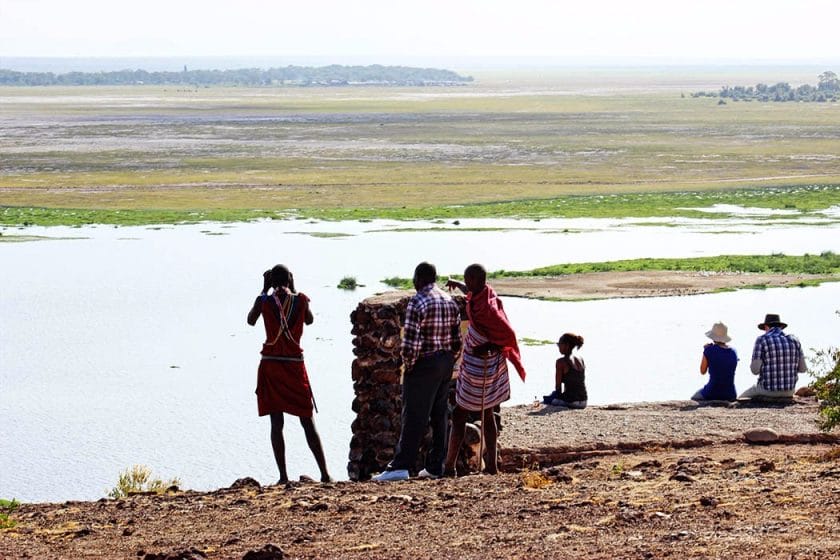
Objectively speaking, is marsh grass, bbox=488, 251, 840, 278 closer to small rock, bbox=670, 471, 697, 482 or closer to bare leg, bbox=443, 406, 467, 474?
bare leg, bbox=443, 406, 467, 474

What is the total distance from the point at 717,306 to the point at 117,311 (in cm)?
1077

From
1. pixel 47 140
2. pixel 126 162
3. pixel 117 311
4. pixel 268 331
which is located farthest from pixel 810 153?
pixel 268 331

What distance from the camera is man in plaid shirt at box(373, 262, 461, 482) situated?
32.6ft

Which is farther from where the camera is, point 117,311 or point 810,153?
point 810,153

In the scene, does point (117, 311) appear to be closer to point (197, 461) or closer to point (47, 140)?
point (197, 461)

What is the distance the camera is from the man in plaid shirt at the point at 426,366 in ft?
32.6

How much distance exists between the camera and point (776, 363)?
521 inches

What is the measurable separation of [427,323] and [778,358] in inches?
176

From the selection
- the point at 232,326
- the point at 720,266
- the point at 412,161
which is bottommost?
the point at 232,326

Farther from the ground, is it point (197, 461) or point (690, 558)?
point (690, 558)

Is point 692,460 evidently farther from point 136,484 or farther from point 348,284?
point 348,284

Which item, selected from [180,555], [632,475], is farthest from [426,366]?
[180,555]

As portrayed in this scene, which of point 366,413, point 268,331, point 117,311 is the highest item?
point 268,331

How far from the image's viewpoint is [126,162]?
62.2 metres
